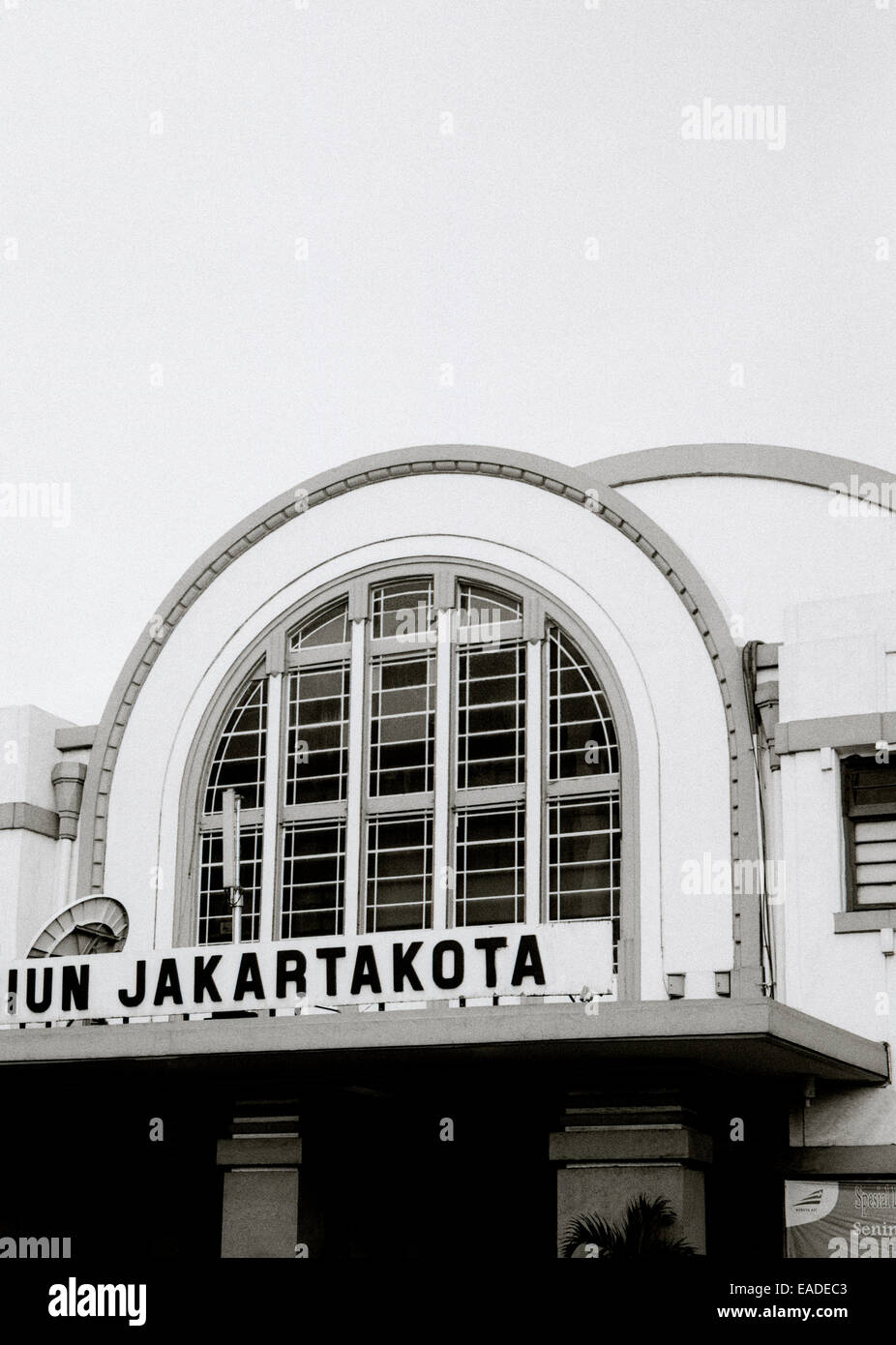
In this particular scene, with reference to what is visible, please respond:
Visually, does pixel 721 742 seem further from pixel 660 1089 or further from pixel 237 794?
pixel 237 794

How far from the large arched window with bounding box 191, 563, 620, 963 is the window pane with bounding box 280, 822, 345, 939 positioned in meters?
0.02

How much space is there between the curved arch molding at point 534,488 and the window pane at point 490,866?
2655 mm

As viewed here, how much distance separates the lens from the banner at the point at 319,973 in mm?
16625

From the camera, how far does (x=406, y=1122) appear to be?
20.0 m

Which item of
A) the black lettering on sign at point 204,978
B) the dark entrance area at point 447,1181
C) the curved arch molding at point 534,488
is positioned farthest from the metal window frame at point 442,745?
the black lettering on sign at point 204,978

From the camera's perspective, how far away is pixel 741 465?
24.7m

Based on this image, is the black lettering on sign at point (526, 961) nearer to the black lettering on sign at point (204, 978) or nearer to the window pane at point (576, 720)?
the black lettering on sign at point (204, 978)

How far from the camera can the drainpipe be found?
2269cm

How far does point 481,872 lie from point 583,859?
4.21ft

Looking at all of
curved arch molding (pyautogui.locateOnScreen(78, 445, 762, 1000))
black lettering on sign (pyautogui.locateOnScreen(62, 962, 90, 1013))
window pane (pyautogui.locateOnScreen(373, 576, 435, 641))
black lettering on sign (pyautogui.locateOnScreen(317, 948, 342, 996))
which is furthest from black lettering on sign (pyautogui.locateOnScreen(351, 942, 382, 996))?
window pane (pyautogui.locateOnScreen(373, 576, 435, 641))

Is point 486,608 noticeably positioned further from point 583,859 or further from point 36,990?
point 36,990

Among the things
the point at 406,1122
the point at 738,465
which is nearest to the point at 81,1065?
the point at 406,1122

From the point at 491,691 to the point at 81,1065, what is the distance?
672cm
